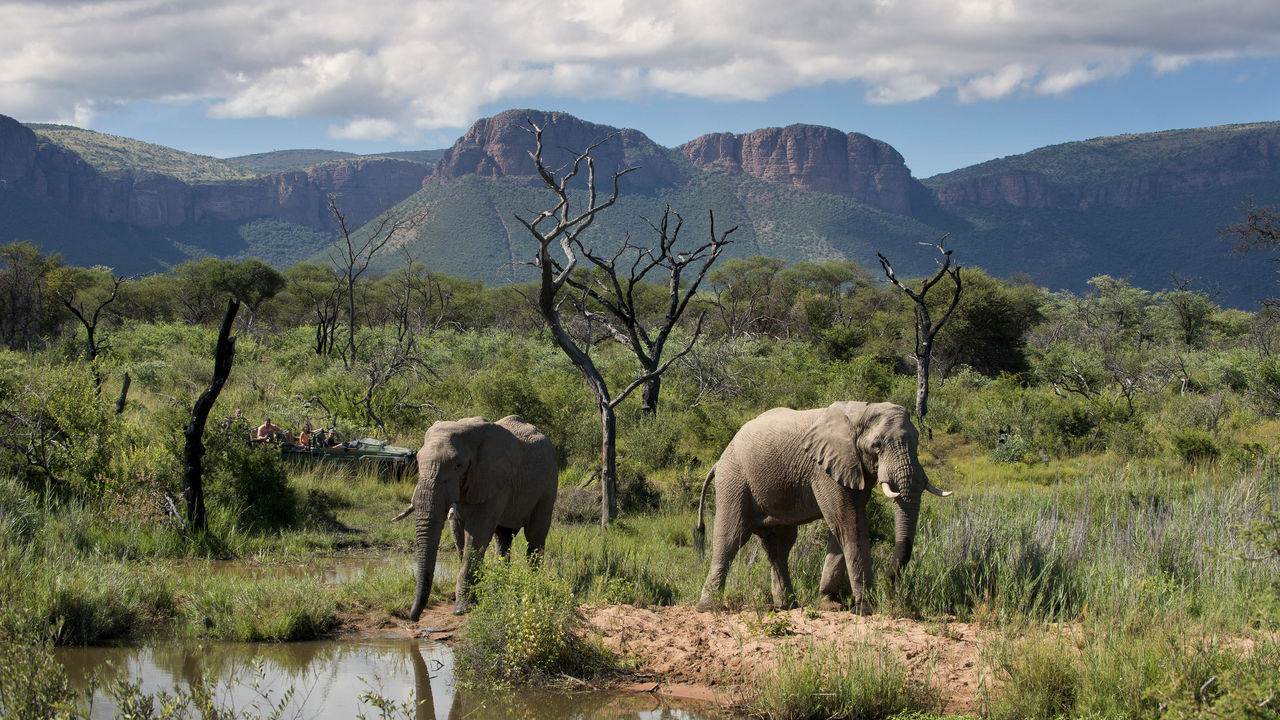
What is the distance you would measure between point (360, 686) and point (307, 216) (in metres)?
158

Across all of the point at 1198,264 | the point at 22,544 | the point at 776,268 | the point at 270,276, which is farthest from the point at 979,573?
the point at 1198,264

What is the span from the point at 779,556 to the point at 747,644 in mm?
1626

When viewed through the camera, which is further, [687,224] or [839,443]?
[687,224]

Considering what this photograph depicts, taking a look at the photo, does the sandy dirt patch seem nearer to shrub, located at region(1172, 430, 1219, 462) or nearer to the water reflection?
the water reflection

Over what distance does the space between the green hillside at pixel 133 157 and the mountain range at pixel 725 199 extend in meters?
0.56

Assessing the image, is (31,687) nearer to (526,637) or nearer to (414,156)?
(526,637)

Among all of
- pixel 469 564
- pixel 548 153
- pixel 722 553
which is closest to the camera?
pixel 722 553

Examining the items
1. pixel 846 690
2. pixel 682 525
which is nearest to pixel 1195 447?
pixel 682 525

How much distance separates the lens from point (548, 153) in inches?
5276

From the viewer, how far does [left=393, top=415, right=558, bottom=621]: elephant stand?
9.23 m

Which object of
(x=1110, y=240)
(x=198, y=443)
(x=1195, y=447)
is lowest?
(x=1195, y=447)

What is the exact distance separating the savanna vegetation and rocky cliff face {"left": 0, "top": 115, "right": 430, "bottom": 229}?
112 metres

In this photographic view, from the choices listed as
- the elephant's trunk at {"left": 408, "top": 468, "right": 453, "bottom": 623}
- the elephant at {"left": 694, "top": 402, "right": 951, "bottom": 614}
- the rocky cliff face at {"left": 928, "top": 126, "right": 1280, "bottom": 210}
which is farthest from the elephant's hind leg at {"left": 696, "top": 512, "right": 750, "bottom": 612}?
the rocky cliff face at {"left": 928, "top": 126, "right": 1280, "bottom": 210}

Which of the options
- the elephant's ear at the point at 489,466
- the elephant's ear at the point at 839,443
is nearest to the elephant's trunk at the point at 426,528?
the elephant's ear at the point at 489,466
